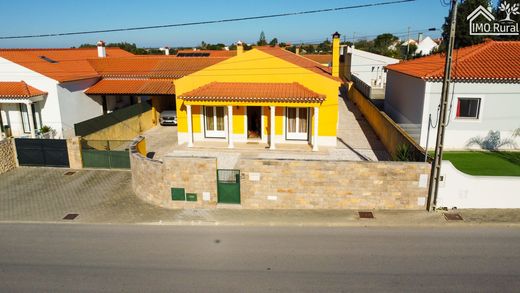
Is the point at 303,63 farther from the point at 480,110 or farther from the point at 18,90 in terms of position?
the point at 18,90

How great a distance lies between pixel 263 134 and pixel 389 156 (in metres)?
7.11

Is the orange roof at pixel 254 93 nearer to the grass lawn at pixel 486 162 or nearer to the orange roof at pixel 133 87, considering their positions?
the orange roof at pixel 133 87

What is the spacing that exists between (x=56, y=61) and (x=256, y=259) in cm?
2664

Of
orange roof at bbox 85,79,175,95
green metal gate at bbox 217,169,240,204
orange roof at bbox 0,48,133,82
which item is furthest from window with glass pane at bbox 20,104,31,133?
green metal gate at bbox 217,169,240,204

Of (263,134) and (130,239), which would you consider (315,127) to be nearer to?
(263,134)

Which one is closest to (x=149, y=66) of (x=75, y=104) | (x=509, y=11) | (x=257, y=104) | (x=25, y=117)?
(x=75, y=104)

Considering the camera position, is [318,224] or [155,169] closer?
[318,224]

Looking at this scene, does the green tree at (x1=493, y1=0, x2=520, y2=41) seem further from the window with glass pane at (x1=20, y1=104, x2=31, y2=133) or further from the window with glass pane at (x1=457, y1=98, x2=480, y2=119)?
the window with glass pane at (x1=20, y1=104, x2=31, y2=133)

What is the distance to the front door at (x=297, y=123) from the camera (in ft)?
69.8

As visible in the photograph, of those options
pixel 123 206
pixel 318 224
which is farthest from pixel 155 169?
pixel 318 224

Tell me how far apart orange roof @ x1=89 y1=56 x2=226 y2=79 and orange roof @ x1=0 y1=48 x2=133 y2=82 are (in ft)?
3.63

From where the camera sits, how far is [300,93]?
20.2m

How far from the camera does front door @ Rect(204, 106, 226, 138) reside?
72.0 ft

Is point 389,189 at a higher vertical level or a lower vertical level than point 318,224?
higher
